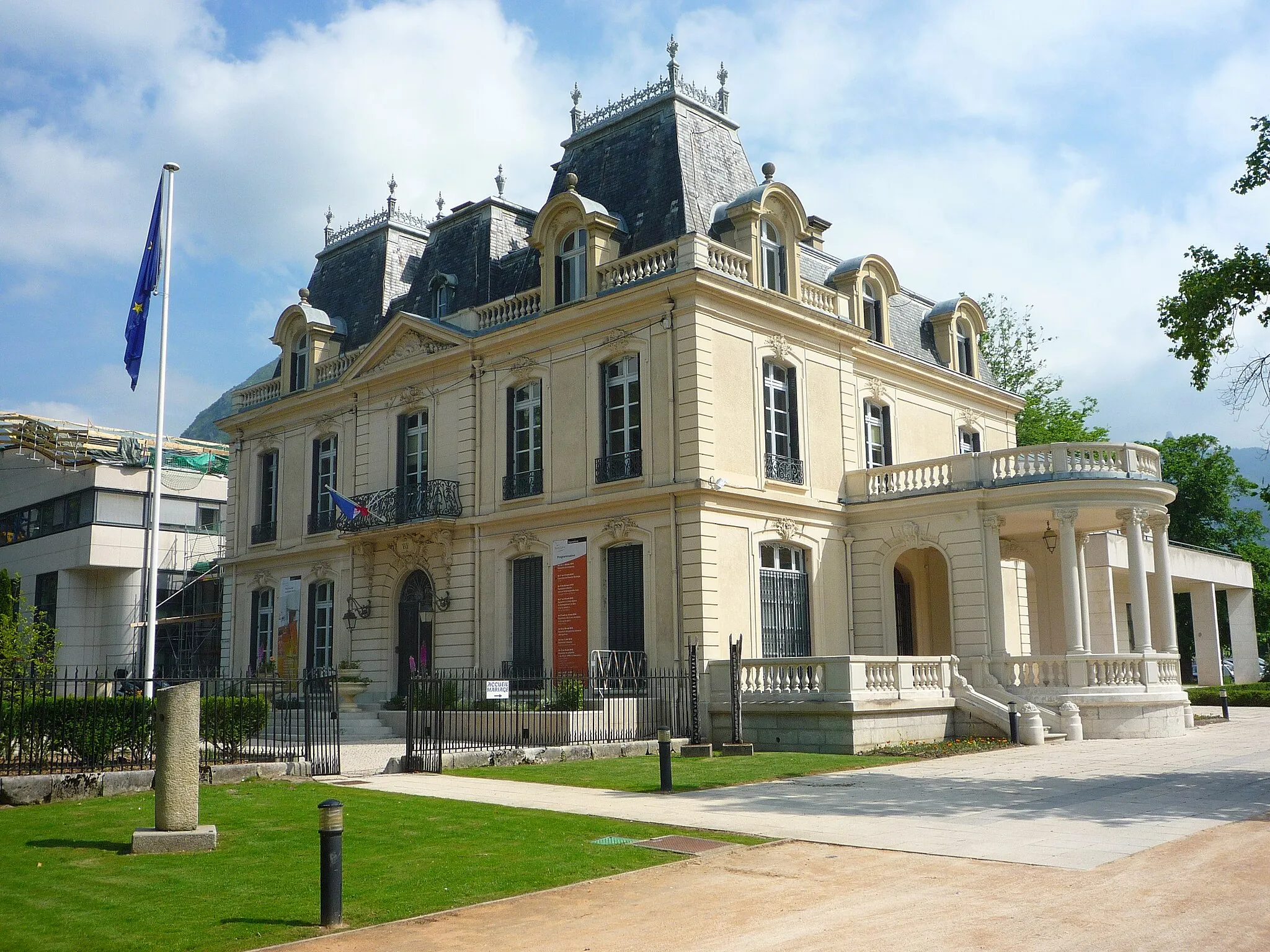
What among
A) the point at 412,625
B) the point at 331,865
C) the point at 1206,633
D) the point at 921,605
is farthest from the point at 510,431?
the point at 1206,633

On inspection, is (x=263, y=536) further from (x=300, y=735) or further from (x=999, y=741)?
(x=999, y=741)

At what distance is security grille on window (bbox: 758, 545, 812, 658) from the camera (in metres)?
25.5

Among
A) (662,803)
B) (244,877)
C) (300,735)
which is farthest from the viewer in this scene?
(300,735)

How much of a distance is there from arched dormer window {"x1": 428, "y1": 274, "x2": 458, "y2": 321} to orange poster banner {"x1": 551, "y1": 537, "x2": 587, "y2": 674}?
823 cm

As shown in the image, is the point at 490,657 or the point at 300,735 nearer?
the point at 300,735

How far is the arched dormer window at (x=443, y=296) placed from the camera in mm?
31016

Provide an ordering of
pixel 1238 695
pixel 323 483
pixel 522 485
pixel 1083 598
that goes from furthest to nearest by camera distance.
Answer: pixel 1238 695
pixel 323 483
pixel 1083 598
pixel 522 485

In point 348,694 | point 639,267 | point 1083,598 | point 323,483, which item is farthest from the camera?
point 323,483

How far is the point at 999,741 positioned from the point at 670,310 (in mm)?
11089

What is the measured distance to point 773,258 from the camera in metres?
27.2

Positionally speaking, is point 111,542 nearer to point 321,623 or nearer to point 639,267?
point 321,623

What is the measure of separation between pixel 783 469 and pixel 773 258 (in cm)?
506

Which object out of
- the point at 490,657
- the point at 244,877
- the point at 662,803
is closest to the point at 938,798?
the point at 662,803

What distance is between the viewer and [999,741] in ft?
72.3
